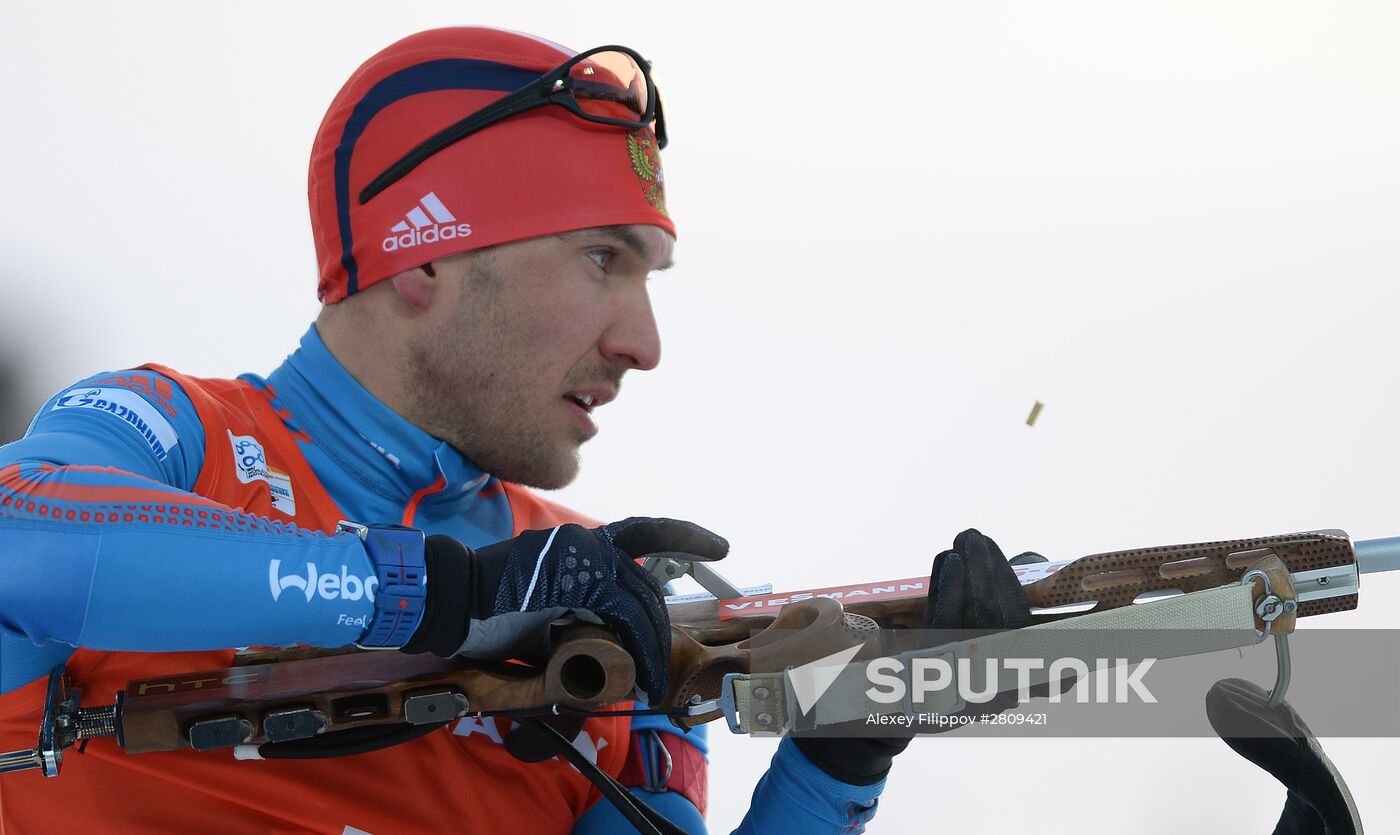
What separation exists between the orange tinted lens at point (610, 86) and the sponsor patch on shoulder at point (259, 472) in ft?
2.04

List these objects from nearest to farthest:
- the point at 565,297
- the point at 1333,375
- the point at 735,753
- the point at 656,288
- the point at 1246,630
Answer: the point at 1246,630, the point at 565,297, the point at 1333,375, the point at 735,753, the point at 656,288

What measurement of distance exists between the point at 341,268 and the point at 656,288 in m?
1.03

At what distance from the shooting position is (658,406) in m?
2.55

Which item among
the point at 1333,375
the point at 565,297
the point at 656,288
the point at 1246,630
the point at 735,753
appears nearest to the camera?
the point at 1246,630

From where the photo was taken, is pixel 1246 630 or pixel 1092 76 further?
pixel 1092 76

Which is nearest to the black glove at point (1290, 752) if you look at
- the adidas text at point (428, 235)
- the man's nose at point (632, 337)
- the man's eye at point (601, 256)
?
the man's nose at point (632, 337)

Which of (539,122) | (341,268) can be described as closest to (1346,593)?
(539,122)

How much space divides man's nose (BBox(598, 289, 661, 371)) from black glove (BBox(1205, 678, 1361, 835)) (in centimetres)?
78

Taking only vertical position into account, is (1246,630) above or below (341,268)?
below

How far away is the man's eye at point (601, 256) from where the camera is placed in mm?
1587

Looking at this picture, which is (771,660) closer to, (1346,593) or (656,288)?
(1346,593)

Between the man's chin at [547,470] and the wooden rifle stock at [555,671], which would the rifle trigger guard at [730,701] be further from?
the man's chin at [547,470]

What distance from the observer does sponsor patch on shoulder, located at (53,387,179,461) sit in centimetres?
121

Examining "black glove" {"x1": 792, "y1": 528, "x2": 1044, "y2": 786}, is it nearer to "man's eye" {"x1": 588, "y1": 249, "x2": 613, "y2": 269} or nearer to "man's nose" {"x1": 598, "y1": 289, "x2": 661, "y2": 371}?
"man's nose" {"x1": 598, "y1": 289, "x2": 661, "y2": 371}
